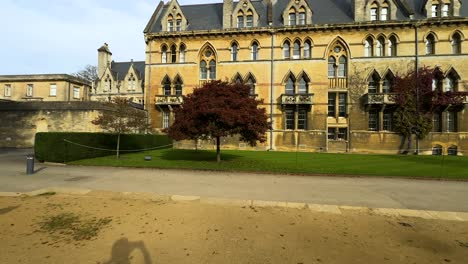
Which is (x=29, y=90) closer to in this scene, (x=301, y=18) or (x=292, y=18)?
(x=292, y=18)

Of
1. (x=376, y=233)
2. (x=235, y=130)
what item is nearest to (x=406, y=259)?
(x=376, y=233)

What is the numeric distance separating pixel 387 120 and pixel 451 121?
22.2 feet

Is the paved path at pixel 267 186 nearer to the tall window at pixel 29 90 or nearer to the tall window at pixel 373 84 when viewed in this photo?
the tall window at pixel 373 84

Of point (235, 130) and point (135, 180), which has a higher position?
point (235, 130)

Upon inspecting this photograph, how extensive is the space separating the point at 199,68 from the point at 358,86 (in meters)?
20.0

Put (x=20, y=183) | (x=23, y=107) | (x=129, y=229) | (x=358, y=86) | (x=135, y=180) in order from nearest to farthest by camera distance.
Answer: (x=129, y=229) → (x=20, y=183) → (x=135, y=180) → (x=23, y=107) → (x=358, y=86)

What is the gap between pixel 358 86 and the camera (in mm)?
28891

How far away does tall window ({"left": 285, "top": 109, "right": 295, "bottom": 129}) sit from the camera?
99.0ft

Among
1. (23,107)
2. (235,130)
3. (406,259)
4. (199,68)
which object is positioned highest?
(199,68)

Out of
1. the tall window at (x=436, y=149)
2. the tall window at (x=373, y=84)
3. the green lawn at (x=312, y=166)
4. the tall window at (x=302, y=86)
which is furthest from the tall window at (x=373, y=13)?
the green lawn at (x=312, y=166)

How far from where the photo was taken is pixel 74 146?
16016mm

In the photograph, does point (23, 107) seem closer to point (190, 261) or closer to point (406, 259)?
point (190, 261)

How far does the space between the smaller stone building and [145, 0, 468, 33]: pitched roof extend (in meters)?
18.3

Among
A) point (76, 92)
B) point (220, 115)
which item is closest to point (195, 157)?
point (220, 115)
